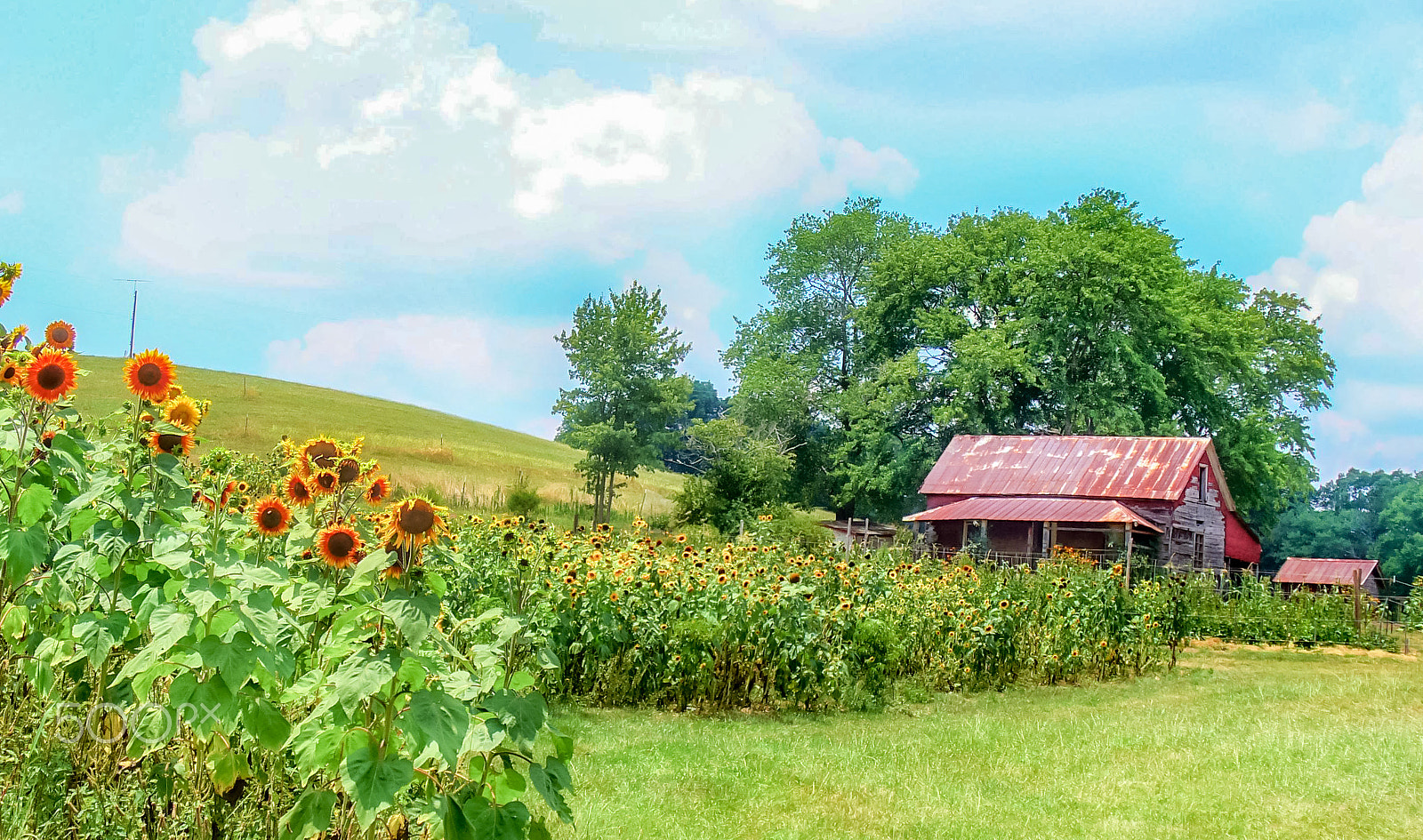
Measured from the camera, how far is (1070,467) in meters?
30.2

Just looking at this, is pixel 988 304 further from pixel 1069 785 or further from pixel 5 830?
pixel 5 830

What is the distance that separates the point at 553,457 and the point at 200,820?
5226 cm

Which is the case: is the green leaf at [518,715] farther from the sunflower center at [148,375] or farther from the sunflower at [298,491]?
the sunflower center at [148,375]

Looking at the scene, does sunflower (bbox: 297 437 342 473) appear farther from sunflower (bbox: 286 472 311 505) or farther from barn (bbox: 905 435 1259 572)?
barn (bbox: 905 435 1259 572)

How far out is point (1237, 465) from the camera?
35.9 meters

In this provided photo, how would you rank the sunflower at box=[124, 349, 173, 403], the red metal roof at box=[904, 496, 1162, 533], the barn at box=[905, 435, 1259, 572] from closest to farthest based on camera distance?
1. the sunflower at box=[124, 349, 173, 403]
2. the red metal roof at box=[904, 496, 1162, 533]
3. the barn at box=[905, 435, 1259, 572]

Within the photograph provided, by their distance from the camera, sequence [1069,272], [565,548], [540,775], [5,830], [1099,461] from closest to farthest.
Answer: [540,775], [5,830], [565,548], [1099,461], [1069,272]

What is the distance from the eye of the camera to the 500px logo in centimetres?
354

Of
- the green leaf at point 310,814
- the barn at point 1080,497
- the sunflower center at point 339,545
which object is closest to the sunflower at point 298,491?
the sunflower center at point 339,545

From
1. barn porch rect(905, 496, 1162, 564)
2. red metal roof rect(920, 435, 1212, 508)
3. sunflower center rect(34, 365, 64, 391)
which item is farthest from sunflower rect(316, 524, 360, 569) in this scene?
red metal roof rect(920, 435, 1212, 508)

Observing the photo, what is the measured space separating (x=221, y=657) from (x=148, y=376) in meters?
1.35

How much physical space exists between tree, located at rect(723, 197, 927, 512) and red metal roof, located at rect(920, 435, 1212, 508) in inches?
284

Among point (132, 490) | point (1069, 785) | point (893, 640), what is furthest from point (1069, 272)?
point (132, 490)

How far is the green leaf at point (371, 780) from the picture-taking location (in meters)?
2.77
